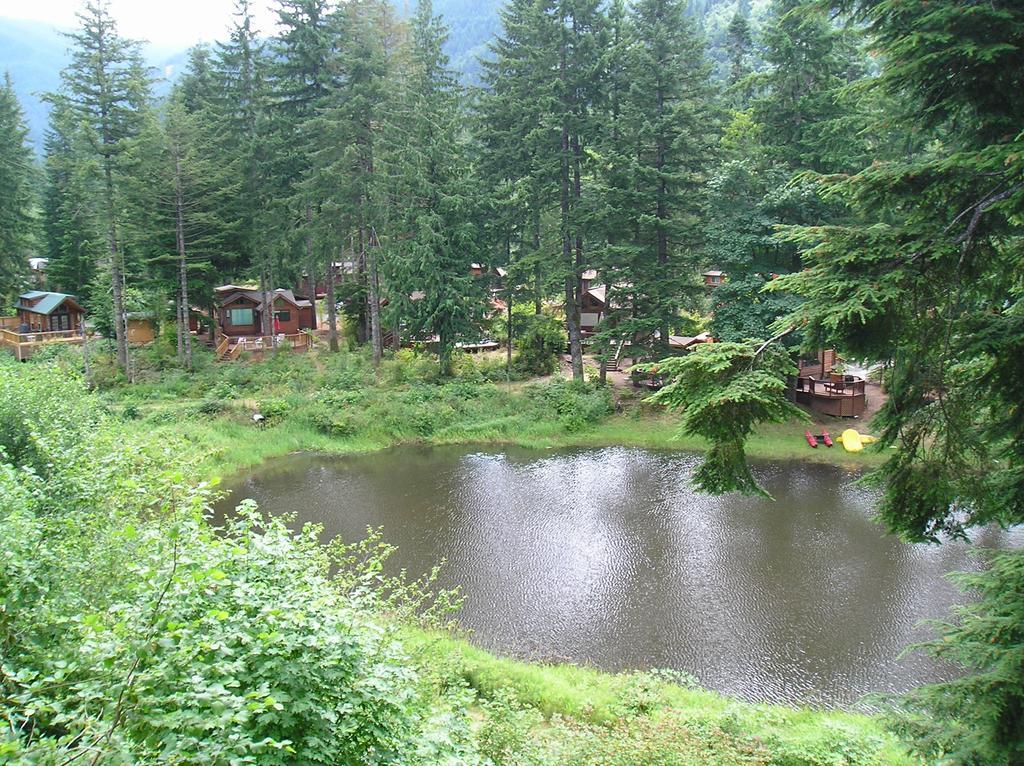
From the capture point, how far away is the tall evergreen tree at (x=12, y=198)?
3572 cm

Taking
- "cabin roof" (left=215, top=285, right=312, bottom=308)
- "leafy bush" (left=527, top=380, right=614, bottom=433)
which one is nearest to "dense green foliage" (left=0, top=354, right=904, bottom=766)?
"leafy bush" (left=527, top=380, right=614, bottom=433)

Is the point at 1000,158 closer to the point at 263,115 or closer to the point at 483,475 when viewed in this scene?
the point at 483,475

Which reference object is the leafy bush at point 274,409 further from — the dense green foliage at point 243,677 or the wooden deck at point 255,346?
the dense green foliage at point 243,677

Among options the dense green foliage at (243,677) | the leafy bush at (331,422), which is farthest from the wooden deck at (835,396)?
the dense green foliage at (243,677)

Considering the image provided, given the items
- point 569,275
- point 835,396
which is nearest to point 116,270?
point 569,275

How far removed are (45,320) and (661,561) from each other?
32471 millimetres

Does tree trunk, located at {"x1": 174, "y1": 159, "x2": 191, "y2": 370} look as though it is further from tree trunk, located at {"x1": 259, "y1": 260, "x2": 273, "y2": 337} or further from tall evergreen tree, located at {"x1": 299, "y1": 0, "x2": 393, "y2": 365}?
tall evergreen tree, located at {"x1": 299, "y1": 0, "x2": 393, "y2": 365}

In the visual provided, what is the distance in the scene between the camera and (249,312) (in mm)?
33875

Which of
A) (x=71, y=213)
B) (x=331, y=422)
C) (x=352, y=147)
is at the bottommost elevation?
(x=331, y=422)

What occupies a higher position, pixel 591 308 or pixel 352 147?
pixel 352 147

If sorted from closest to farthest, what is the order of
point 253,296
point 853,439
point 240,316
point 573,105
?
point 853,439 < point 573,105 < point 253,296 < point 240,316

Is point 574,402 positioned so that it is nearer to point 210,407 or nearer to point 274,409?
point 274,409

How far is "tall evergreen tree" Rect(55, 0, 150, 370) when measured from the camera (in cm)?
2456

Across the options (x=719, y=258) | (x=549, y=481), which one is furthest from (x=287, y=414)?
(x=719, y=258)
